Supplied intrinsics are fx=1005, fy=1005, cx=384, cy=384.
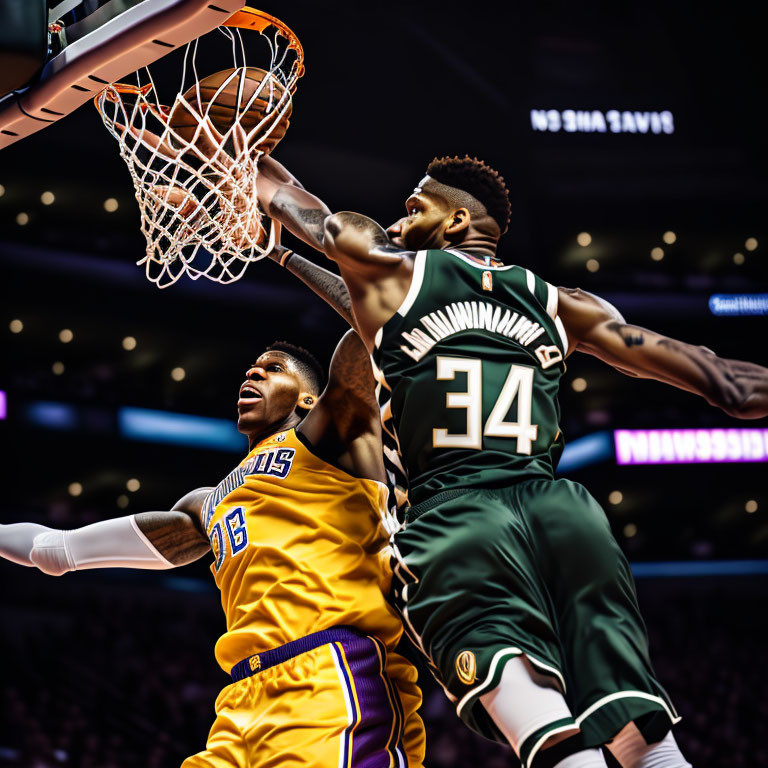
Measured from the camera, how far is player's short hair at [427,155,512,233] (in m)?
3.28

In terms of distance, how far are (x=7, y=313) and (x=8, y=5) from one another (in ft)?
44.1

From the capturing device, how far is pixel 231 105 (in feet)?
12.8

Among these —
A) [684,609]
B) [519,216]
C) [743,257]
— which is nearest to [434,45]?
[519,216]

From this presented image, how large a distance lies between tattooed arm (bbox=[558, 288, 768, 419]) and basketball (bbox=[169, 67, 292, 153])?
1.48 meters

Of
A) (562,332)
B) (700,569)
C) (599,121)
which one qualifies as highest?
(599,121)

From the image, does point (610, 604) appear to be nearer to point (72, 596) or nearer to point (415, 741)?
point (415, 741)

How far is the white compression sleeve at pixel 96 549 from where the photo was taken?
166 inches

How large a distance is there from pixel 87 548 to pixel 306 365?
121 cm

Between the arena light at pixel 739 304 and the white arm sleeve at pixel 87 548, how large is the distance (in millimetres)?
15538

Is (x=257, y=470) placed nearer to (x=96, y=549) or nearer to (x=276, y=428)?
(x=276, y=428)

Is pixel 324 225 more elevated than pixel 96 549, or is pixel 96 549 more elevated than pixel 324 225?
pixel 324 225

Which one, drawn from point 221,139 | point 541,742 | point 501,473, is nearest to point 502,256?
point 221,139

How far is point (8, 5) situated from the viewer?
3074 mm

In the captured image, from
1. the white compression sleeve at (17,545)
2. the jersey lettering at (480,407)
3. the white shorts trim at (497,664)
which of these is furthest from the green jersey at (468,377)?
the white compression sleeve at (17,545)
